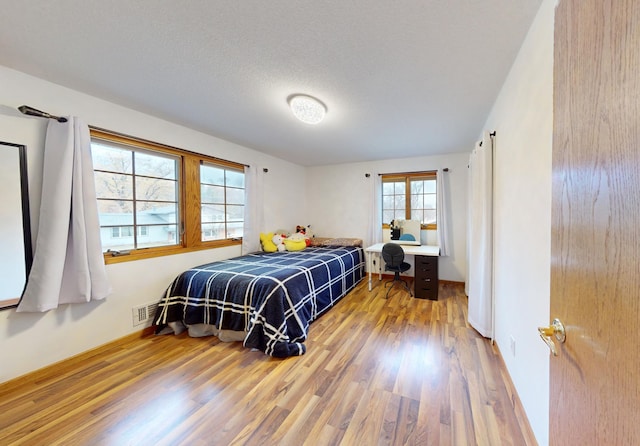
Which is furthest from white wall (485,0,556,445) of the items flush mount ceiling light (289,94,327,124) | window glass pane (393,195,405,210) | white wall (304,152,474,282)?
window glass pane (393,195,405,210)

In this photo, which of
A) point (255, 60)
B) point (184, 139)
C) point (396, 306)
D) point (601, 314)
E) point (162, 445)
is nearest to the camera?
point (601, 314)

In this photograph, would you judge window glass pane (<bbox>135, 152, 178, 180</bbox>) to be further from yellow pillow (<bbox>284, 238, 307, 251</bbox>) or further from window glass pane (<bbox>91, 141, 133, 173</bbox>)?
yellow pillow (<bbox>284, 238, 307, 251</bbox>)

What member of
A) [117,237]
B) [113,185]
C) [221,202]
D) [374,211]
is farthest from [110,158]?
[374,211]

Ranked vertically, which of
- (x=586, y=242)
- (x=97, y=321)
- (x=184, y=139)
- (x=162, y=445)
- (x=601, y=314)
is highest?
(x=184, y=139)

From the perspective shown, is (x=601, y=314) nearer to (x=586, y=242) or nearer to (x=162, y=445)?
(x=586, y=242)

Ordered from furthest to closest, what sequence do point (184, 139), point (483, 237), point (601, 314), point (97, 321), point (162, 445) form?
point (184, 139) < point (483, 237) < point (97, 321) < point (162, 445) < point (601, 314)

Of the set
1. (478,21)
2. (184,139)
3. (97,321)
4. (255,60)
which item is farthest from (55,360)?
(478,21)

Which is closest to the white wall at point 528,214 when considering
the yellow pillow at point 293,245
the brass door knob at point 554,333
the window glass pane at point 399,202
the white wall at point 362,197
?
the brass door knob at point 554,333

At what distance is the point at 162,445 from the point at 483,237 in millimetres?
2934

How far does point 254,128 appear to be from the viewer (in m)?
3.05

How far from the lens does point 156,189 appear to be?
2.83 metres

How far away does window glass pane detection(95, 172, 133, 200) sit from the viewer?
7.75 ft

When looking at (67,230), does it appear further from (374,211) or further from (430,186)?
(430,186)

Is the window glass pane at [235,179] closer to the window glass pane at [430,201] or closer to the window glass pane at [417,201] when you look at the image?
the window glass pane at [417,201]
